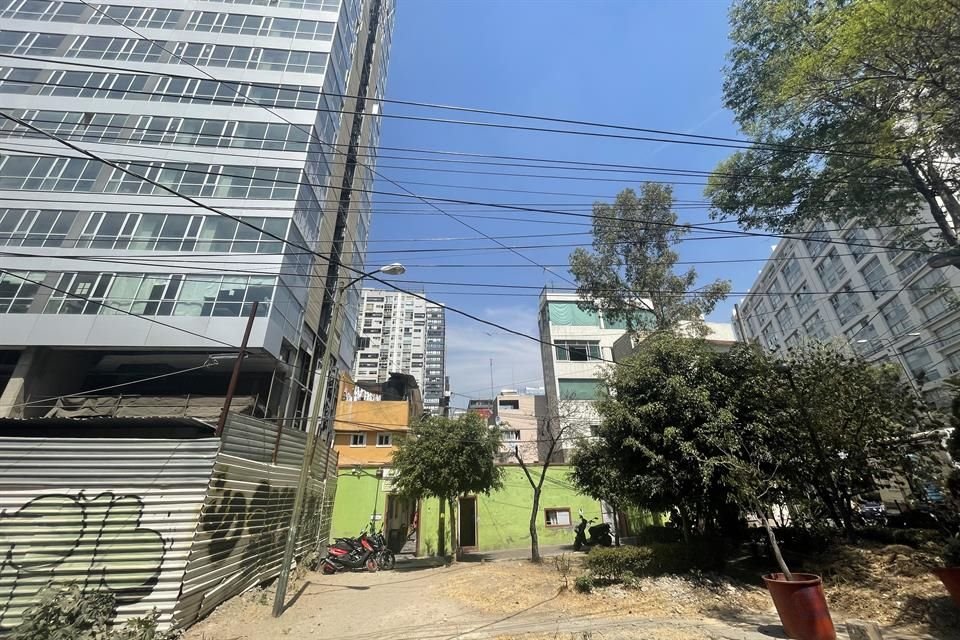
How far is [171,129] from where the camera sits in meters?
19.2

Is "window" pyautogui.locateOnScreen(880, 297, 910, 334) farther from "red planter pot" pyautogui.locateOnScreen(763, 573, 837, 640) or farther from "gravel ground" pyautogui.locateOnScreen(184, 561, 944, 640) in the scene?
"red planter pot" pyautogui.locateOnScreen(763, 573, 837, 640)

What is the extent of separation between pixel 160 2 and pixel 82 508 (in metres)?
29.2

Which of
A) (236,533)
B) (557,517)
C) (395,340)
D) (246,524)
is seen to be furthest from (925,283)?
(395,340)

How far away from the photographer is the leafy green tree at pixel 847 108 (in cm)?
614

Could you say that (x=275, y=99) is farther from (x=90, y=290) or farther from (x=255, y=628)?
(x=255, y=628)

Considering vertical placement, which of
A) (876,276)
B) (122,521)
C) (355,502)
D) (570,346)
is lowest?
(122,521)

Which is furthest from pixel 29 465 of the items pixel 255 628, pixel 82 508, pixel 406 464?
pixel 406 464

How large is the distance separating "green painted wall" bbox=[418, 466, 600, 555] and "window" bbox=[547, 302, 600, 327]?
14105 millimetres

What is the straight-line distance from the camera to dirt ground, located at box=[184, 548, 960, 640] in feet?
20.6

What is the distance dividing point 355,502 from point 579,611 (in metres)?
14.9

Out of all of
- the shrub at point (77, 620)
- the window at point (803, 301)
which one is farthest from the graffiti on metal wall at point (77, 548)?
the window at point (803, 301)

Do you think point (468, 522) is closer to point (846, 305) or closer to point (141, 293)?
point (141, 293)

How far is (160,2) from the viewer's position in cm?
2234

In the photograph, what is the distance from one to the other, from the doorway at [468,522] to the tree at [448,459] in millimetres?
3664
